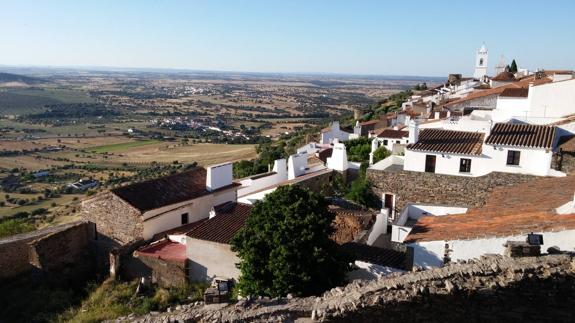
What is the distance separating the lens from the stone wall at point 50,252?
→ 16609mm

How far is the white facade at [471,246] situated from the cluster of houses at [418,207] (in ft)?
0.07

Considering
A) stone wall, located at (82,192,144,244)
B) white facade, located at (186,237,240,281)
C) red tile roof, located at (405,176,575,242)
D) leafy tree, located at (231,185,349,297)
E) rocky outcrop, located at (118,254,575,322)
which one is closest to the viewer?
rocky outcrop, located at (118,254,575,322)

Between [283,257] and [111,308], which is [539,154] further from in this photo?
[111,308]

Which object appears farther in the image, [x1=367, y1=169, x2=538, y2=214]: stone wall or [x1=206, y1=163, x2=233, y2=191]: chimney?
[x1=206, y1=163, x2=233, y2=191]: chimney

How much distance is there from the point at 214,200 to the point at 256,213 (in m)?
7.39

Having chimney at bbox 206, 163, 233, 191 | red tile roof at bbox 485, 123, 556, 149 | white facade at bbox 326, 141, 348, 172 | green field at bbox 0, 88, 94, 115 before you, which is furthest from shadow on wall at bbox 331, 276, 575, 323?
green field at bbox 0, 88, 94, 115

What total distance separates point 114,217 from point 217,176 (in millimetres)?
4392

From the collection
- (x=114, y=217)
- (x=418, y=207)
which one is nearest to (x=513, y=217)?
(x=418, y=207)

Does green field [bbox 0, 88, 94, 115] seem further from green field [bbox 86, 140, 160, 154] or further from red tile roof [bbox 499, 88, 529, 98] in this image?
red tile roof [bbox 499, 88, 529, 98]

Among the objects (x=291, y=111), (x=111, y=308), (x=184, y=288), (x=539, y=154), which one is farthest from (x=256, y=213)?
(x=291, y=111)

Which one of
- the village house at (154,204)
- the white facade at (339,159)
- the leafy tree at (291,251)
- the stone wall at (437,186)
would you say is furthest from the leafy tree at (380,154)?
the leafy tree at (291,251)

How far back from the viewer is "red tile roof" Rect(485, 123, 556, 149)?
54.4 feet

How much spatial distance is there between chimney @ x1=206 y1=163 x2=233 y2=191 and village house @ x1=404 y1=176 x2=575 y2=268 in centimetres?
906

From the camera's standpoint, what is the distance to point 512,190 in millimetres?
15195
